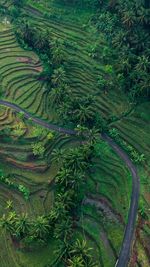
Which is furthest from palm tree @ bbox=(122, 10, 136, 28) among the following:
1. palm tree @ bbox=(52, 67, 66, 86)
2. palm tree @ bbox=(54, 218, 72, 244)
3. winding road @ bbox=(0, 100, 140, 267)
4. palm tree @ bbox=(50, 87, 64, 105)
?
palm tree @ bbox=(54, 218, 72, 244)

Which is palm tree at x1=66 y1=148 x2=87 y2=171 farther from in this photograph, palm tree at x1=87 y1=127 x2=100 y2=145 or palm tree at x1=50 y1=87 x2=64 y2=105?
palm tree at x1=50 y1=87 x2=64 y2=105

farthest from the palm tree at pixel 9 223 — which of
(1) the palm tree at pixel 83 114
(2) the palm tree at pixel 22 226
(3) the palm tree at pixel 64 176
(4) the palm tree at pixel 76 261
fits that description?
(1) the palm tree at pixel 83 114

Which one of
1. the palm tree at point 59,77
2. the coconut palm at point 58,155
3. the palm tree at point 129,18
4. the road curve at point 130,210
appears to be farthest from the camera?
the palm tree at point 129,18

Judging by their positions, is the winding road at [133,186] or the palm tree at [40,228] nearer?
the palm tree at [40,228]

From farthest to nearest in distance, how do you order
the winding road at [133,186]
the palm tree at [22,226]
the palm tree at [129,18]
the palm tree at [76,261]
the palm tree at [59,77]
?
the palm tree at [129,18] < the palm tree at [59,77] < the winding road at [133,186] < the palm tree at [22,226] < the palm tree at [76,261]

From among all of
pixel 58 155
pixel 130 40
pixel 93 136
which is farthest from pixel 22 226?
pixel 130 40

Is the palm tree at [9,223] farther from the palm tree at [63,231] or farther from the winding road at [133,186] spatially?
the winding road at [133,186]

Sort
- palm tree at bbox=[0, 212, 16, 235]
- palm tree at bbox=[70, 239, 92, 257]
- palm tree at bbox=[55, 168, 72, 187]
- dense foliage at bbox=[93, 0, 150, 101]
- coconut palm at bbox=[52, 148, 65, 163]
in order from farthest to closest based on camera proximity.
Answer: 1. dense foliage at bbox=[93, 0, 150, 101]
2. coconut palm at bbox=[52, 148, 65, 163]
3. palm tree at bbox=[55, 168, 72, 187]
4. palm tree at bbox=[0, 212, 16, 235]
5. palm tree at bbox=[70, 239, 92, 257]
